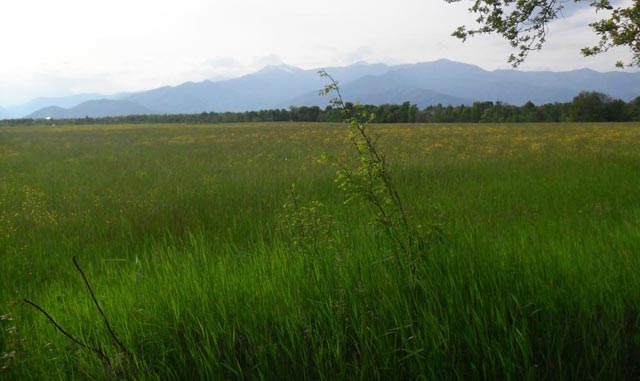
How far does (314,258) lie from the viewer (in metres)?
2.89

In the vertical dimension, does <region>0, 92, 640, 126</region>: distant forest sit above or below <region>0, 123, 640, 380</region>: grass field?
above

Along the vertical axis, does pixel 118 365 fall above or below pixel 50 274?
above

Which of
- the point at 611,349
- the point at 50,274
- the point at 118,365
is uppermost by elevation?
the point at 611,349

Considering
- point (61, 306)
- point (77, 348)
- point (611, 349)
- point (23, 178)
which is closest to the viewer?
point (611, 349)

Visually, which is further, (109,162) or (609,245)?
(109,162)

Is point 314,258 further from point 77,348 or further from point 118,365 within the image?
point 77,348

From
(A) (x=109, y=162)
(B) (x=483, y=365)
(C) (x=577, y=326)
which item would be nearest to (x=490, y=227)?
(C) (x=577, y=326)

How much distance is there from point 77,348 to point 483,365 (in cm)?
234

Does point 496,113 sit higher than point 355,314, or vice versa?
point 496,113

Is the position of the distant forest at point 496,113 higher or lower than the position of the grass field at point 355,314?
higher

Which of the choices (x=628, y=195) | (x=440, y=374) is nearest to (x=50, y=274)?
(x=440, y=374)

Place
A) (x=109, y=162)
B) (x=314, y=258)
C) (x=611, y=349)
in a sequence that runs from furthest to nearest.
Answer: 1. (x=109, y=162)
2. (x=314, y=258)
3. (x=611, y=349)

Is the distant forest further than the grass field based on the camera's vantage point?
Yes

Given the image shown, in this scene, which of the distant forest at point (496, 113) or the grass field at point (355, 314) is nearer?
the grass field at point (355, 314)
